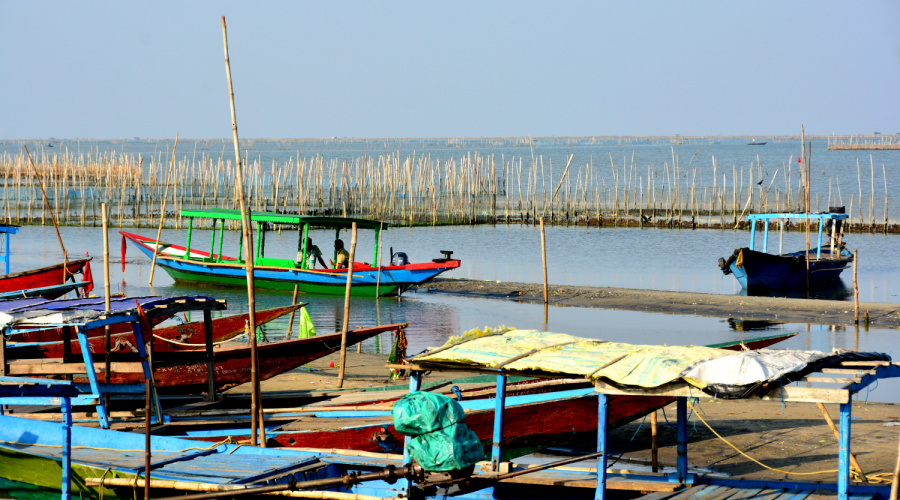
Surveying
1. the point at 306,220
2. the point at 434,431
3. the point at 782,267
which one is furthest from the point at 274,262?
the point at 434,431

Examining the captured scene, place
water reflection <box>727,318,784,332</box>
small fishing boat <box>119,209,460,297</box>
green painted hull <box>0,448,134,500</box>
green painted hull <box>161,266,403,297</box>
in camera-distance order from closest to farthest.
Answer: green painted hull <box>0,448,134,500</box>, water reflection <box>727,318,784,332</box>, small fishing boat <box>119,209,460,297</box>, green painted hull <box>161,266,403,297</box>

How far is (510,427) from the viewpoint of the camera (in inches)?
303

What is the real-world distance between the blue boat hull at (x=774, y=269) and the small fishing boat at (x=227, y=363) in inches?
490

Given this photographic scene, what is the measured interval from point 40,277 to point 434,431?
1157 centimetres

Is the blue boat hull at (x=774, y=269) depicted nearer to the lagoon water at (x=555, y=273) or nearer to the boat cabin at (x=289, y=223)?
the lagoon water at (x=555, y=273)

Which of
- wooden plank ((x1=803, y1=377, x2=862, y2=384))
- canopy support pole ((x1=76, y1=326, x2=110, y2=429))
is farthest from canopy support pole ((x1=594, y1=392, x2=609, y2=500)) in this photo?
canopy support pole ((x1=76, y1=326, x2=110, y2=429))

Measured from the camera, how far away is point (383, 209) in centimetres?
3869

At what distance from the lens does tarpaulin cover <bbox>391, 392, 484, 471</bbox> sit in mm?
4941

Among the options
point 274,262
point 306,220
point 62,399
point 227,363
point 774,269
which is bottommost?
point 227,363

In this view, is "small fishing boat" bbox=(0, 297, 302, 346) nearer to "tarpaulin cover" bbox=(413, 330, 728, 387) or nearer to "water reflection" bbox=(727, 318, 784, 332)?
"tarpaulin cover" bbox=(413, 330, 728, 387)

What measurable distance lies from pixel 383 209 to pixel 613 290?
20.5 meters

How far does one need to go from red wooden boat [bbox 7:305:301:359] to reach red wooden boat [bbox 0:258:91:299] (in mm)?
2541

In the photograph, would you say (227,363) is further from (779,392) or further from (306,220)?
(306,220)

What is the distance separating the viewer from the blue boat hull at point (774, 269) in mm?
19797
